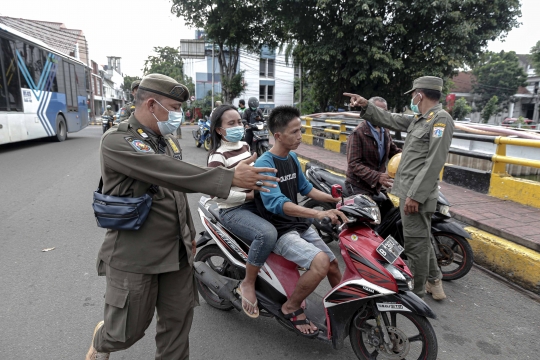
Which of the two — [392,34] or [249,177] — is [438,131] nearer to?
[249,177]

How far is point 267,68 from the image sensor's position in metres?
37.7

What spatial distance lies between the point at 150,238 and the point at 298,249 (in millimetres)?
982

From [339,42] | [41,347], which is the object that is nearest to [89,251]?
[41,347]

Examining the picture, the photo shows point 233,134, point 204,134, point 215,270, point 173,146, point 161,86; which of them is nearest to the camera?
point 161,86

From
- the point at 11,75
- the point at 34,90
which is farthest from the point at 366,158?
the point at 34,90

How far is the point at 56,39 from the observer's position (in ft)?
101

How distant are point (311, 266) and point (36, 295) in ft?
8.01

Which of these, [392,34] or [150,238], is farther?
[392,34]

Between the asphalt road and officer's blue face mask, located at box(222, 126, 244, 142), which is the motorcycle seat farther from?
officer's blue face mask, located at box(222, 126, 244, 142)

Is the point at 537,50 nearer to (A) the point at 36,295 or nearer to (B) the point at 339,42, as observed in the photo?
(B) the point at 339,42

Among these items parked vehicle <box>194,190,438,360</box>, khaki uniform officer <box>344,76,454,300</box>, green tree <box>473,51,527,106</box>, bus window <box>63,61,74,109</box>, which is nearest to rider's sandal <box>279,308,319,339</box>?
parked vehicle <box>194,190,438,360</box>

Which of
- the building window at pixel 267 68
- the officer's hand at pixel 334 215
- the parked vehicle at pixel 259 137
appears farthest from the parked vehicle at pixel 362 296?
the building window at pixel 267 68

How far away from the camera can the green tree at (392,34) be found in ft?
43.7

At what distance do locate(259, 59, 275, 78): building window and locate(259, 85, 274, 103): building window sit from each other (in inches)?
44.8
